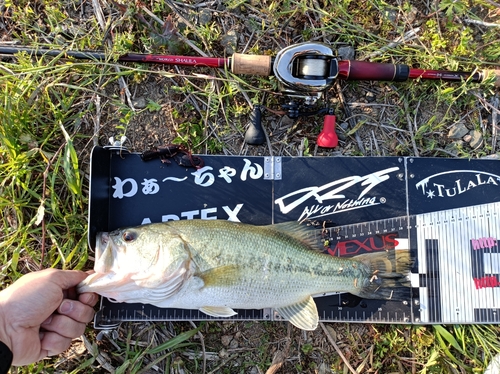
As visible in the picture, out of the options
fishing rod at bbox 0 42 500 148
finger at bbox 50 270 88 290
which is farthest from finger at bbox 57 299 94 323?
fishing rod at bbox 0 42 500 148

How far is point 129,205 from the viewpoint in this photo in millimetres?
3506

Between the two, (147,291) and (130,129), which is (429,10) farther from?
(147,291)

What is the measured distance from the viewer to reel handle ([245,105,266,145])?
11.8ft

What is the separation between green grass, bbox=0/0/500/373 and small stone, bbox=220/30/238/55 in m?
0.05

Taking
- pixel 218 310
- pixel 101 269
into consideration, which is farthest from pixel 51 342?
pixel 218 310

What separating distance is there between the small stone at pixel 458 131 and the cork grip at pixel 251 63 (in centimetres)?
194

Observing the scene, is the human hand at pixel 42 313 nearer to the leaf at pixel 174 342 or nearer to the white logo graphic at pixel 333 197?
the leaf at pixel 174 342

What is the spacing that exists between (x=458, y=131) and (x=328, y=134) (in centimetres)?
136

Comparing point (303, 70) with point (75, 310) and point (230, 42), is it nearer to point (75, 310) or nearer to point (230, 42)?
point (230, 42)

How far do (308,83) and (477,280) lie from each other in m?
2.41

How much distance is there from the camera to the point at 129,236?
2939 millimetres

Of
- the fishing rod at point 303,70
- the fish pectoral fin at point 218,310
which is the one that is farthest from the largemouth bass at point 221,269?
the fishing rod at point 303,70

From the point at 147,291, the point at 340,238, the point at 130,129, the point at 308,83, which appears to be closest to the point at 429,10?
the point at 308,83

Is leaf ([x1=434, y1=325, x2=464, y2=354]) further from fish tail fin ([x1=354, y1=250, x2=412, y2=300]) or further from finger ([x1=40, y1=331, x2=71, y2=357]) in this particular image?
finger ([x1=40, y1=331, x2=71, y2=357])
